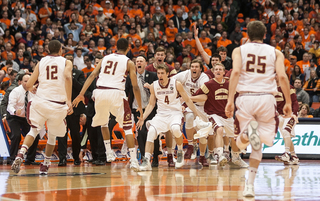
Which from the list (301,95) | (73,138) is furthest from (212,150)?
(301,95)

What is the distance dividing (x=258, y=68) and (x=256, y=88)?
28 centimetres

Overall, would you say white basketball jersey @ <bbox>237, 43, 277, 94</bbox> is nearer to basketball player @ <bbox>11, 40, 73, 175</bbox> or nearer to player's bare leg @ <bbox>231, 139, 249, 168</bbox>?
basketball player @ <bbox>11, 40, 73, 175</bbox>

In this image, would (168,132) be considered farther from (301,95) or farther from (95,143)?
(301,95)

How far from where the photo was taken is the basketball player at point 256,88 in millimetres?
6051

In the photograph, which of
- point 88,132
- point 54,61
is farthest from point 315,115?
point 54,61

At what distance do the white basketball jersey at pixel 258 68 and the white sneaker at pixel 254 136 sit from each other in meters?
0.49

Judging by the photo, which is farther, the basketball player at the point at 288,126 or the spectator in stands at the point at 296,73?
the spectator in stands at the point at 296,73

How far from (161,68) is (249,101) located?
13.0ft

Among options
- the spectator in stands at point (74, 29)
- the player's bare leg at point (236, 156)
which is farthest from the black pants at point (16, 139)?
the spectator in stands at point (74, 29)

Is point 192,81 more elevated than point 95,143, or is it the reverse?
point 192,81

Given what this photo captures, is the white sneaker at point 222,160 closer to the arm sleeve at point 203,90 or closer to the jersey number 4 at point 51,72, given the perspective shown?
the arm sleeve at point 203,90

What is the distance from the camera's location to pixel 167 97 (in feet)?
32.6

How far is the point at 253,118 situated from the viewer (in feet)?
20.0

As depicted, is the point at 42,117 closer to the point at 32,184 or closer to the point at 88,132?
the point at 32,184
